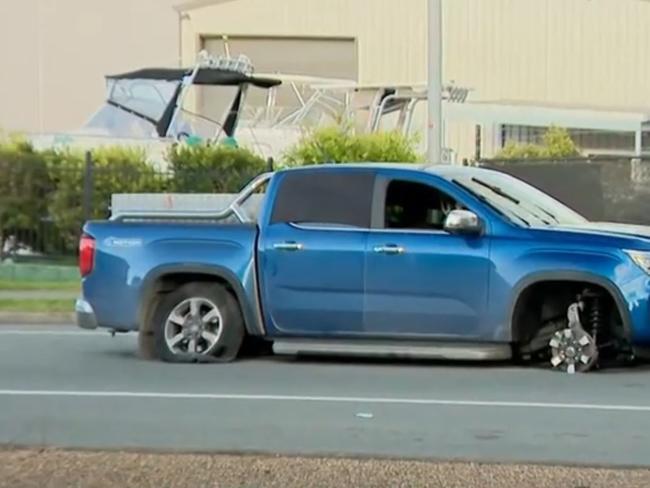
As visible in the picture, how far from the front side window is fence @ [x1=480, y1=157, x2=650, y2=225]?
10922 millimetres

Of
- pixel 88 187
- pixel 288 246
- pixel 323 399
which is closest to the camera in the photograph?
pixel 323 399

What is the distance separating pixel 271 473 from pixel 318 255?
431cm

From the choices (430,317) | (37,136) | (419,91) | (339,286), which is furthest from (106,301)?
(419,91)

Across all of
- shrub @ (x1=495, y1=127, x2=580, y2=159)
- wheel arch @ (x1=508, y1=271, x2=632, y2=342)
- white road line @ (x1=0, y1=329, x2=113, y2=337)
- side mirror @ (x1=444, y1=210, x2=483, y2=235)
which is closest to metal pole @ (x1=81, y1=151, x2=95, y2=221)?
white road line @ (x1=0, y1=329, x2=113, y2=337)

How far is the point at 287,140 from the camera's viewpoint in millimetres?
28922

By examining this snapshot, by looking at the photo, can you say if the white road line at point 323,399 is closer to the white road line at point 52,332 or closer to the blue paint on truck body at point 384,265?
the blue paint on truck body at point 384,265

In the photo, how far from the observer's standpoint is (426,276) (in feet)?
36.8

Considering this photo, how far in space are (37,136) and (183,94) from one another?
3226 mm

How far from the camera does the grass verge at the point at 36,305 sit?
1738cm

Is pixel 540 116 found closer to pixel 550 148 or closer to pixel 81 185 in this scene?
pixel 550 148

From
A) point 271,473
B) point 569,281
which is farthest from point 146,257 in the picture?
point 271,473

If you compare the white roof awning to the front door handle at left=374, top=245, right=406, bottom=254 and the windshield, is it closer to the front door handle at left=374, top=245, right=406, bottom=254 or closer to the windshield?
the windshield

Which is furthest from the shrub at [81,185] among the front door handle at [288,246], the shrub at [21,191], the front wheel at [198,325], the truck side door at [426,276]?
the truck side door at [426,276]

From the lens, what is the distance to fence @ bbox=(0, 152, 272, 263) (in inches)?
920
